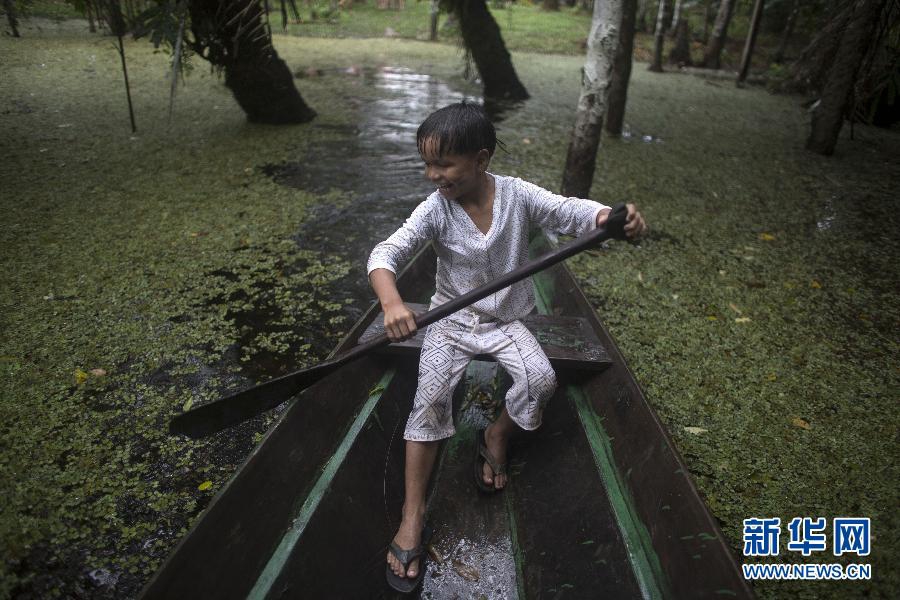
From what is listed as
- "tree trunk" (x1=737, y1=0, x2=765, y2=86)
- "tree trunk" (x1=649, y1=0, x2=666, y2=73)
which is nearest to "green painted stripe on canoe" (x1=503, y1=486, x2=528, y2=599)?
"tree trunk" (x1=649, y1=0, x2=666, y2=73)

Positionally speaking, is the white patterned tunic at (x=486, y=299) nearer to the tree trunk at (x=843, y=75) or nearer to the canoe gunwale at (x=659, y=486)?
the canoe gunwale at (x=659, y=486)

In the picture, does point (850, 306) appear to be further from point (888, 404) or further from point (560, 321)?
point (560, 321)

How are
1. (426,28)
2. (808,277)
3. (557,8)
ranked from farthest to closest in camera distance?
(557,8)
(426,28)
(808,277)

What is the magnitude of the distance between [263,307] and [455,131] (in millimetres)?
1594

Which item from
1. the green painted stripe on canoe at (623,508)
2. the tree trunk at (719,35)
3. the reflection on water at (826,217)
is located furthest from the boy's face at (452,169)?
the tree trunk at (719,35)

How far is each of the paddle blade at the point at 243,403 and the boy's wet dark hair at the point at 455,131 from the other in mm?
674

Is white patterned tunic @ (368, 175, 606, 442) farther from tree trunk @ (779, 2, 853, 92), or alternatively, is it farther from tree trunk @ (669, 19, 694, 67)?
tree trunk @ (669, 19, 694, 67)

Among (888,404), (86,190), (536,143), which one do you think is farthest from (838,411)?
(86,190)

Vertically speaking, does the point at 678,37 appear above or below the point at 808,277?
above

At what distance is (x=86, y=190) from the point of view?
3.55 m

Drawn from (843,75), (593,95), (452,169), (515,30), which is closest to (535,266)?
(452,169)

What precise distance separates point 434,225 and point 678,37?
11.7m

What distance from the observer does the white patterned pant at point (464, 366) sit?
151 centimetres

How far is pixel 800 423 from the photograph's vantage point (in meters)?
1.98
